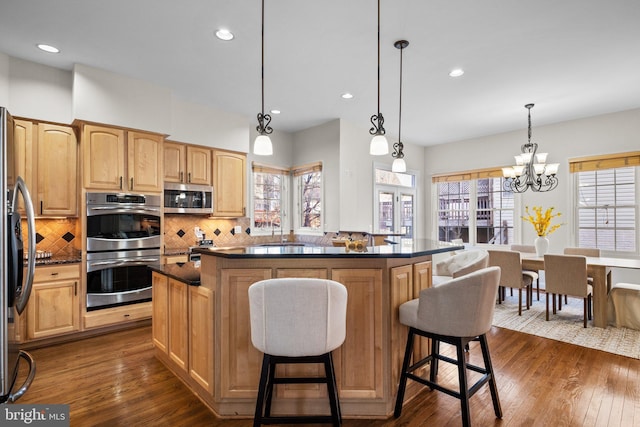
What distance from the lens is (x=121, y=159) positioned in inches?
147

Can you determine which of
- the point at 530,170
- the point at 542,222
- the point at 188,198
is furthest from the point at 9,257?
the point at 530,170

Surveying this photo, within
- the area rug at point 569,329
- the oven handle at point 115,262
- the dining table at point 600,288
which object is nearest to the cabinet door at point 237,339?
the oven handle at point 115,262

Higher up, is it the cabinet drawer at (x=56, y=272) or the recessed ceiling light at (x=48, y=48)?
the recessed ceiling light at (x=48, y=48)

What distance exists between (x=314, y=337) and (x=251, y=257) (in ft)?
2.12

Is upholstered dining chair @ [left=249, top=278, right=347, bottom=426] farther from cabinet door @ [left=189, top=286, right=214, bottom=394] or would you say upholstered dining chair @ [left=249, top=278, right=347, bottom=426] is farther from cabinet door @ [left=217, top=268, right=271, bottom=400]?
cabinet door @ [left=189, top=286, right=214, bottom=394]

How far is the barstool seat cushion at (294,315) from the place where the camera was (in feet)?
5.58

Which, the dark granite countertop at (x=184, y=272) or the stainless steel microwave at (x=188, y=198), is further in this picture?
the stainless steel microwave at (x=188, y=198)

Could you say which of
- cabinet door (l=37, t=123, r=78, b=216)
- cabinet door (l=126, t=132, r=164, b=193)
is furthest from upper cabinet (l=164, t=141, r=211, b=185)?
cabinet door (l=37, t=123, r=78, b=216)

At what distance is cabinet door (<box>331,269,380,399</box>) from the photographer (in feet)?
7.07

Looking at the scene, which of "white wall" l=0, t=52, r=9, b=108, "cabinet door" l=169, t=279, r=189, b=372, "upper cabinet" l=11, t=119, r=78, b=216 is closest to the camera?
"cabinet door" l=169, t=279, r=189, b=372

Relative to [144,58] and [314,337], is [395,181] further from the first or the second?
[314,337]

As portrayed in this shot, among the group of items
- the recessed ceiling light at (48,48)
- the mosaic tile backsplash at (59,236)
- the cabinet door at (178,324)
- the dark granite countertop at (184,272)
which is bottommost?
the cabinet door at (178,324)

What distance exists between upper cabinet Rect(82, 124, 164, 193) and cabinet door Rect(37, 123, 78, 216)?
23cm

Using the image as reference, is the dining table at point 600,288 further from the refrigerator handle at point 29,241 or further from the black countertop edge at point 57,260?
the black countertop edge at point 57,260
